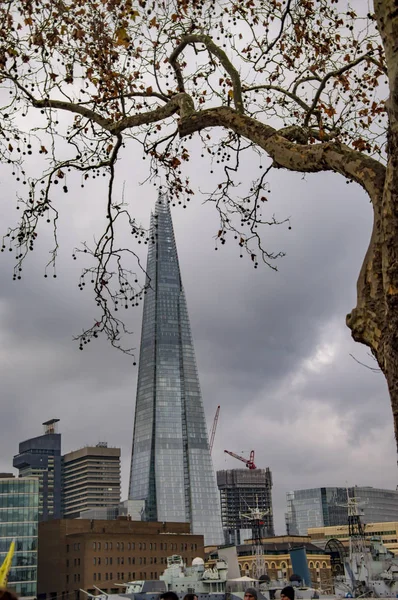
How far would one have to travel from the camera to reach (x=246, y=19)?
42.0ft

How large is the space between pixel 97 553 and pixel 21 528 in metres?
22.7

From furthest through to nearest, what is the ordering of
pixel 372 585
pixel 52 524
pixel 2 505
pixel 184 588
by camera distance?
1. pixel 52 524
2. pixel 2 505
3. pixel 184 588
4. pixel 372 585

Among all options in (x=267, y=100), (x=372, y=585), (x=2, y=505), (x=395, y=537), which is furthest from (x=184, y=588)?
(x=395, y=537)

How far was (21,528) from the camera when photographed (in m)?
117

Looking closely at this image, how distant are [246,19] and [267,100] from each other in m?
1.47

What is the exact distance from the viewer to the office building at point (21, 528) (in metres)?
115

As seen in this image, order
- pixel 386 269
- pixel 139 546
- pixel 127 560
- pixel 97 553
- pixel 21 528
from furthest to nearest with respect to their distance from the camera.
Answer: pixel 139 546 → pixel 127 560 → pixel 97 553 → pixel 21 528 → pixel 386 269

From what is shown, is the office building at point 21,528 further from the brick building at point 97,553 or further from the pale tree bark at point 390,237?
the pale tree bark at point 390,237

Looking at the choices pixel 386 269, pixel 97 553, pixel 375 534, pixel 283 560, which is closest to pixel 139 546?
pixel 97 553

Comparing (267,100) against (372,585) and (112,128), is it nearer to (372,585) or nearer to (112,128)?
(112,128)

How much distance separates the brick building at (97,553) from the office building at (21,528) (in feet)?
56.0

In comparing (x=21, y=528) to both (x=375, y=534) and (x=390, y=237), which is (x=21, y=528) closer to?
(x=375, y=534)

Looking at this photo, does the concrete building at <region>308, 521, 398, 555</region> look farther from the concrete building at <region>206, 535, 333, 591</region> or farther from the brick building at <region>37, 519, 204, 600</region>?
the brick building at <region>37, 519, 204, 600</region>

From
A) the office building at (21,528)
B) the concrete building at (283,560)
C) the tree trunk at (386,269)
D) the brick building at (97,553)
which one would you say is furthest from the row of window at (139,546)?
the tree trunk at (386,269)
